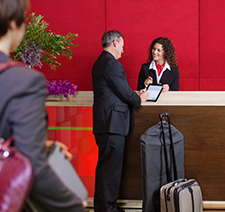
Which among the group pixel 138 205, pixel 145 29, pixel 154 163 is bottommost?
pixel 138 205

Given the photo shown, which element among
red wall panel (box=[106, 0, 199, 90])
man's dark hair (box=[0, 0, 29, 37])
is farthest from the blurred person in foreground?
Answer: red wall panel (box=[106, 0, 199, 90])

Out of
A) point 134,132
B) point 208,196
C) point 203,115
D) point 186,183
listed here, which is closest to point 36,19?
point 134,132

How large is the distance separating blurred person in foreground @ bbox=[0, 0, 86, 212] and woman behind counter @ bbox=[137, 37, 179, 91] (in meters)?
2.65

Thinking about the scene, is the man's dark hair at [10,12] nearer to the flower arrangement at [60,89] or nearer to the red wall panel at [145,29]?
the flower arrangement at [60,89]

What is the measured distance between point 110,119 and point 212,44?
2286mm

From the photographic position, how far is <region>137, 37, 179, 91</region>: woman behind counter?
353 centimetres

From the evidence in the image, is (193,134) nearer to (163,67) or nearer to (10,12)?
(163,67)

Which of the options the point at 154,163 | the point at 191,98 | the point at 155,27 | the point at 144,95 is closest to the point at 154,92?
the point at 144,95

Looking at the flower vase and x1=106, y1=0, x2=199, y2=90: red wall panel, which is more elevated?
x1=106, y1=0, x2=199, y2=90: red wall panel

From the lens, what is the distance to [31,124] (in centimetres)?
87

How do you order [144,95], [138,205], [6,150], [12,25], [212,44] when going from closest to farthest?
1. [6,150]
2. [12,25]
3. [144,95]
4. [138,205]
5. [212,44]

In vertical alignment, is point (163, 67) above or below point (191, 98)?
above

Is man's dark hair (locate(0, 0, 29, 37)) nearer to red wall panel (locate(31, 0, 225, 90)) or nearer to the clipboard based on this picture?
the clipboard

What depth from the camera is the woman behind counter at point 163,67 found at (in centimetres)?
353
